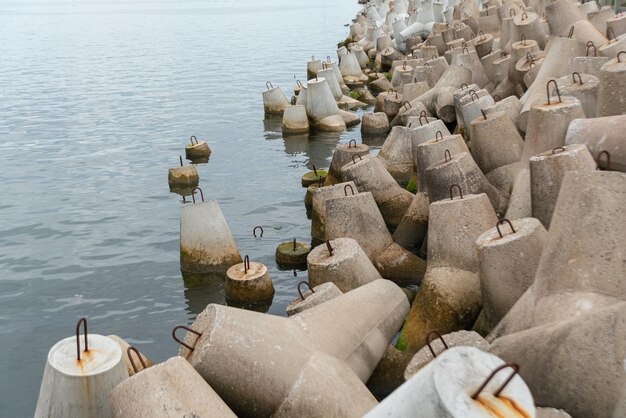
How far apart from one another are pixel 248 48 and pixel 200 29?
610 inches

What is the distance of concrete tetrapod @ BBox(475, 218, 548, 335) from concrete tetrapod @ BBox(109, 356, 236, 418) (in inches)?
94.7

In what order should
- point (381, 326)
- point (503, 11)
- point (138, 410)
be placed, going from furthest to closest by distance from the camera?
point (503, 11) < point (381, 326) < point (138, 410)

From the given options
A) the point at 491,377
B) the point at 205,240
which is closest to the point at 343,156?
the point at 205,240

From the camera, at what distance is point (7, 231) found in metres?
11.3

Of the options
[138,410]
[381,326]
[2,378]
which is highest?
[138,410]

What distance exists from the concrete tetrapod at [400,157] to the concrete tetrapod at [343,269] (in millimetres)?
4533

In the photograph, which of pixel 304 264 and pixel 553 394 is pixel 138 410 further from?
pixel 304 264

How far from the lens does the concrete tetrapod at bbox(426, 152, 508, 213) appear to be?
295 inches

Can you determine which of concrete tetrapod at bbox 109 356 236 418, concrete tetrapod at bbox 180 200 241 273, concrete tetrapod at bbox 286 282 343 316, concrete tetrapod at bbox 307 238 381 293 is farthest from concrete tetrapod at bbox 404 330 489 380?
concrete tetrapod at bbox 180 200 241 273

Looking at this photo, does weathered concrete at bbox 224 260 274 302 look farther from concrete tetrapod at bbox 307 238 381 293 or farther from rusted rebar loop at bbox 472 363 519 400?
rusted rebar loop at bbox 472 363 519 400

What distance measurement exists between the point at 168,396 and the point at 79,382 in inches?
31.6

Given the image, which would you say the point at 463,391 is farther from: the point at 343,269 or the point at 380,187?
the point at 380,187

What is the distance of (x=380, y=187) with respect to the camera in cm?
912

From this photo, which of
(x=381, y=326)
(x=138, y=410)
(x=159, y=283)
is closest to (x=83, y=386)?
(x=138, y=410)
